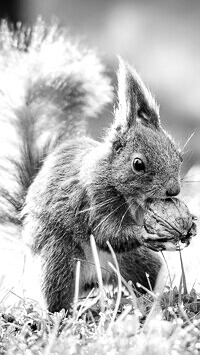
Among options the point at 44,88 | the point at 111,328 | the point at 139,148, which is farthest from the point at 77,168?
the point at 111,328

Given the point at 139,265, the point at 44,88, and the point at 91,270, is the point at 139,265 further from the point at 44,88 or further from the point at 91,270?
the point at 44,88

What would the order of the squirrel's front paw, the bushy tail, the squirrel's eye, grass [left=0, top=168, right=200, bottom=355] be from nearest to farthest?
1. grass [left=0, top=168, right=200, bottom=355]
2. the squirrel's front paw
3. the squirrel's eye
4. the bushy tail

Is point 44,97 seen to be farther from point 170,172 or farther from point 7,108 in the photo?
point 170,172

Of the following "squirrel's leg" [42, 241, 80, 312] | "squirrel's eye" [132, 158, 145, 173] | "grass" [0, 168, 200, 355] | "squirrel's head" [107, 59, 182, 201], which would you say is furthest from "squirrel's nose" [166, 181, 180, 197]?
"squirrel's leg" [42, 241, 80, 312]

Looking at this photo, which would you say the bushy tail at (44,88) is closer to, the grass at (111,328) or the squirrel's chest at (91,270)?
the squirrel's chest at (91,270)

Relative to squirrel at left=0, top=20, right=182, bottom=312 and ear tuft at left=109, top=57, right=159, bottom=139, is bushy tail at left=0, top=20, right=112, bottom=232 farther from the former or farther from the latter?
ear tuft at left=109, top=57, right=159, bottom=139

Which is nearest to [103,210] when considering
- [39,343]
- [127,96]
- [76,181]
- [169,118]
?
[76,181]

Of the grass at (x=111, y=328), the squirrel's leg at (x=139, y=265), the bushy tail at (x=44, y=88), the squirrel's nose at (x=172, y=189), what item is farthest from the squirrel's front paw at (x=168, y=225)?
the bushy tail at (x=44, y=88)
